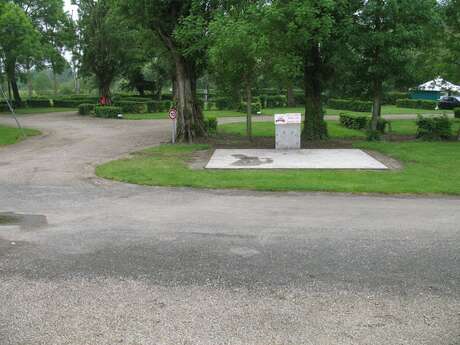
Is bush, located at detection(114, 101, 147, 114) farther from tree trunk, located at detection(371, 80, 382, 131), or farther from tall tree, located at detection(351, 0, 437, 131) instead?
tall tree, located at detection(351, 0, 437, 131)

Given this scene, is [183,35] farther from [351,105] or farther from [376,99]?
[351,105]

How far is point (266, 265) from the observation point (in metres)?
5.79

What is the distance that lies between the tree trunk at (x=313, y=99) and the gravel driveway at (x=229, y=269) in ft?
34.2

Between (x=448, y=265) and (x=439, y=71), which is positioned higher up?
(x=439, y=71)

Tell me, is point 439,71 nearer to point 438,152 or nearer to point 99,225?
point 438,152

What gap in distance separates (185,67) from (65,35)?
28.1m

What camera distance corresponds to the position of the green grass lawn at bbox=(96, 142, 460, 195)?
1074 cm

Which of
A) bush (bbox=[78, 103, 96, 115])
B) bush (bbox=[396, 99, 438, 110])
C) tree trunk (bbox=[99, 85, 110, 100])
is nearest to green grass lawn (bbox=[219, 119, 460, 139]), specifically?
bush (bbox=[78, 103, 96, 115])

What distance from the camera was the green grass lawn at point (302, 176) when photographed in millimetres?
10742

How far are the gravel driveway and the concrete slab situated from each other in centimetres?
374

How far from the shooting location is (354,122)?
1008 inches

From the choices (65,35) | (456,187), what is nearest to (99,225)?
(456,187)

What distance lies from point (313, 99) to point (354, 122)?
656 centimetres

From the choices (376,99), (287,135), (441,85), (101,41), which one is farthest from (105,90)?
(441,85)
